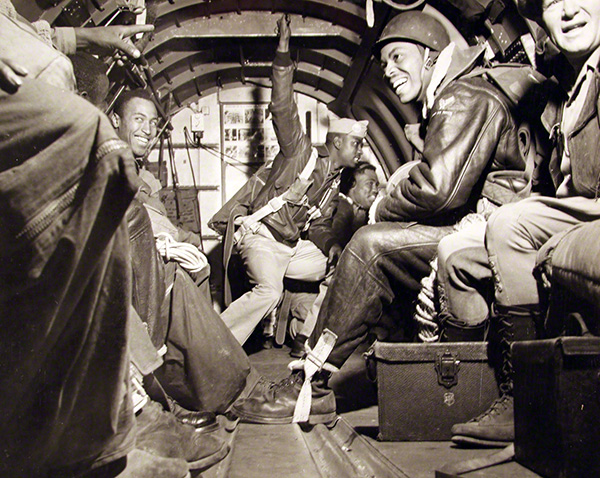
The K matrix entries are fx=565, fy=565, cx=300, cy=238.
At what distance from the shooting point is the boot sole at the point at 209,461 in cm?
197

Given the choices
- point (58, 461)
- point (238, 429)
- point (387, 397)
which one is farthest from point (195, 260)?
point (58, 461)

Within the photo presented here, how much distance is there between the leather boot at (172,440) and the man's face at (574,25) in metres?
1.96

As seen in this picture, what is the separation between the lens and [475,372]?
2.37 metres

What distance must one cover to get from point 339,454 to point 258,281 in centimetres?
283

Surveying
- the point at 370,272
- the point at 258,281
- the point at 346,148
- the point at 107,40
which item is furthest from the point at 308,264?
the point at 107,40

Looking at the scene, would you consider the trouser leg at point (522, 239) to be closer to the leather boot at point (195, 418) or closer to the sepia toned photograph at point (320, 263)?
the sepia toned photograph at point (320, 263)

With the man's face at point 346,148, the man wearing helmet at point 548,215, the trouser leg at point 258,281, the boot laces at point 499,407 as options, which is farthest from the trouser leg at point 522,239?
the man's face at point 346,148

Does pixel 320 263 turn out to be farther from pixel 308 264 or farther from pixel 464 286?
pixel 464 286

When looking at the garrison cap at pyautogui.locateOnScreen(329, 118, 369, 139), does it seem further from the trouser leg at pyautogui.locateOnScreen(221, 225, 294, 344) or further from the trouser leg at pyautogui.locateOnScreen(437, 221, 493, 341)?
the trouser leg at pyautogui.locateOnScreen(437, 221, 493, 341)

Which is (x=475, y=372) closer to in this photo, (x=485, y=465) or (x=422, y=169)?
(x=485, y=465)

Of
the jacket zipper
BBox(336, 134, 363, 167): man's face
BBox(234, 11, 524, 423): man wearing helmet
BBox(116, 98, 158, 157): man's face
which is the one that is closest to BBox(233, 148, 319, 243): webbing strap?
BBox(336, 134, 363, 167): man's face

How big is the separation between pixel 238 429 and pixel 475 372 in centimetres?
122

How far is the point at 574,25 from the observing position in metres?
2.03

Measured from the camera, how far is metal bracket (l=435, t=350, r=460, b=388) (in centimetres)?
234
